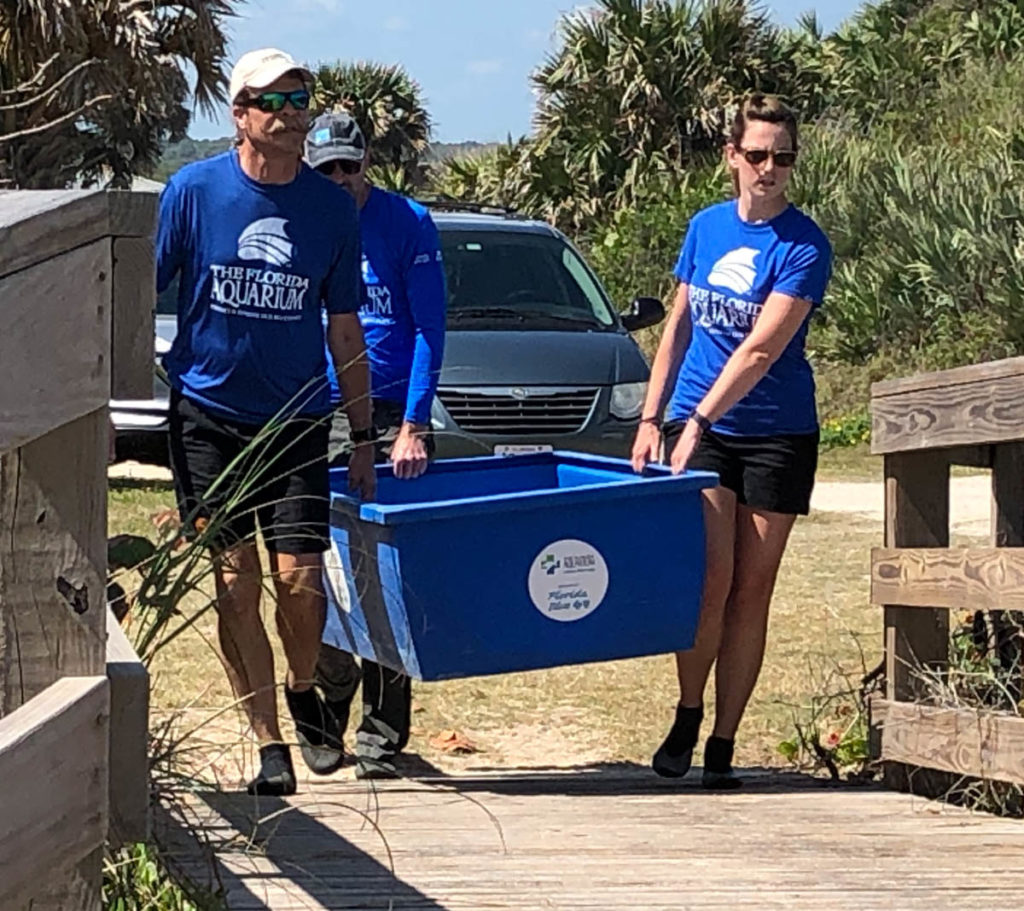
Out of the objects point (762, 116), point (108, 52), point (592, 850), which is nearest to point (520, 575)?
point (592, 850)

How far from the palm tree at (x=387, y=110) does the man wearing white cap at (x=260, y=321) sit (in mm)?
34742

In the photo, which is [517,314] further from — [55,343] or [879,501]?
[55,343]

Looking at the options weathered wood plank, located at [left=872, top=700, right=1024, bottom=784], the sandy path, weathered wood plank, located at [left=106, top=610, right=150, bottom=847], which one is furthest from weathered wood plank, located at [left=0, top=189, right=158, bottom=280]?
the sandy path

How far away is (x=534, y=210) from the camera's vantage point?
2764cm

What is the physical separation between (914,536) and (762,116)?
127cm

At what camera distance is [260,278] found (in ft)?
16.7

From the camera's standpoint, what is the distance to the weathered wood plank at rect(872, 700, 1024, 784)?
4.93 metres

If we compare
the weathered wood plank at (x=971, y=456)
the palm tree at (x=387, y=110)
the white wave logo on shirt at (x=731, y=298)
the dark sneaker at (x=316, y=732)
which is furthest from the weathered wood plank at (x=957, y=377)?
the palm tree at (x=387, y=110)

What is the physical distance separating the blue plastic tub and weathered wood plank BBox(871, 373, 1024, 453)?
54cm

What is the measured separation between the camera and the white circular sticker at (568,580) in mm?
5227

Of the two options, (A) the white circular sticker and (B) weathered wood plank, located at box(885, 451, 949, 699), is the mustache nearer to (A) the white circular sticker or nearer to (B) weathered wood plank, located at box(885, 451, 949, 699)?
(A) the white circular sticker

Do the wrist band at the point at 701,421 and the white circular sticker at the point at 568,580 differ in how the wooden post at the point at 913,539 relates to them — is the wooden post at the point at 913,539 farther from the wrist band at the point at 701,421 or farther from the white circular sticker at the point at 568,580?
the white circular sticker at the point at 568,580

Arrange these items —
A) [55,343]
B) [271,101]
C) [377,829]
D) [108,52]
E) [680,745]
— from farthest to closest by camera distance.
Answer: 1. [108,52]
2. [680,745]
3. [271,101]
4. [377,829]
5. [55,343]

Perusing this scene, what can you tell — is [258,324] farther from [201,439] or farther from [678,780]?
[678,780]
